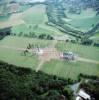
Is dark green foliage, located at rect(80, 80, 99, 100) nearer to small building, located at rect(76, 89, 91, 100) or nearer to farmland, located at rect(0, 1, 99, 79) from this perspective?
small building, located at rect(76, 89, 91, 100)

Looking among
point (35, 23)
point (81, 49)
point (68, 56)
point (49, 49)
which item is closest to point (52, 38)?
point (49, 49)

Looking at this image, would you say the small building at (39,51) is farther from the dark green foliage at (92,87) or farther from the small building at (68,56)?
the dark green foliage at (92,87)

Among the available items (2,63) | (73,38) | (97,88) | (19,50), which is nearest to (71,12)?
(73,38)

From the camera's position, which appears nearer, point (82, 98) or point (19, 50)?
point (82, 98)

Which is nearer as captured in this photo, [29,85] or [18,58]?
[29,85]

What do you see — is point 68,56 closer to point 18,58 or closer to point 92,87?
point 18,58

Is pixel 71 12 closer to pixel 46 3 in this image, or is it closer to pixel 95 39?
pixel 46 3

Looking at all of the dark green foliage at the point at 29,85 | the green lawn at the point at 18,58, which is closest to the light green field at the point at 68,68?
the dark green foliage at the point at 29,85
